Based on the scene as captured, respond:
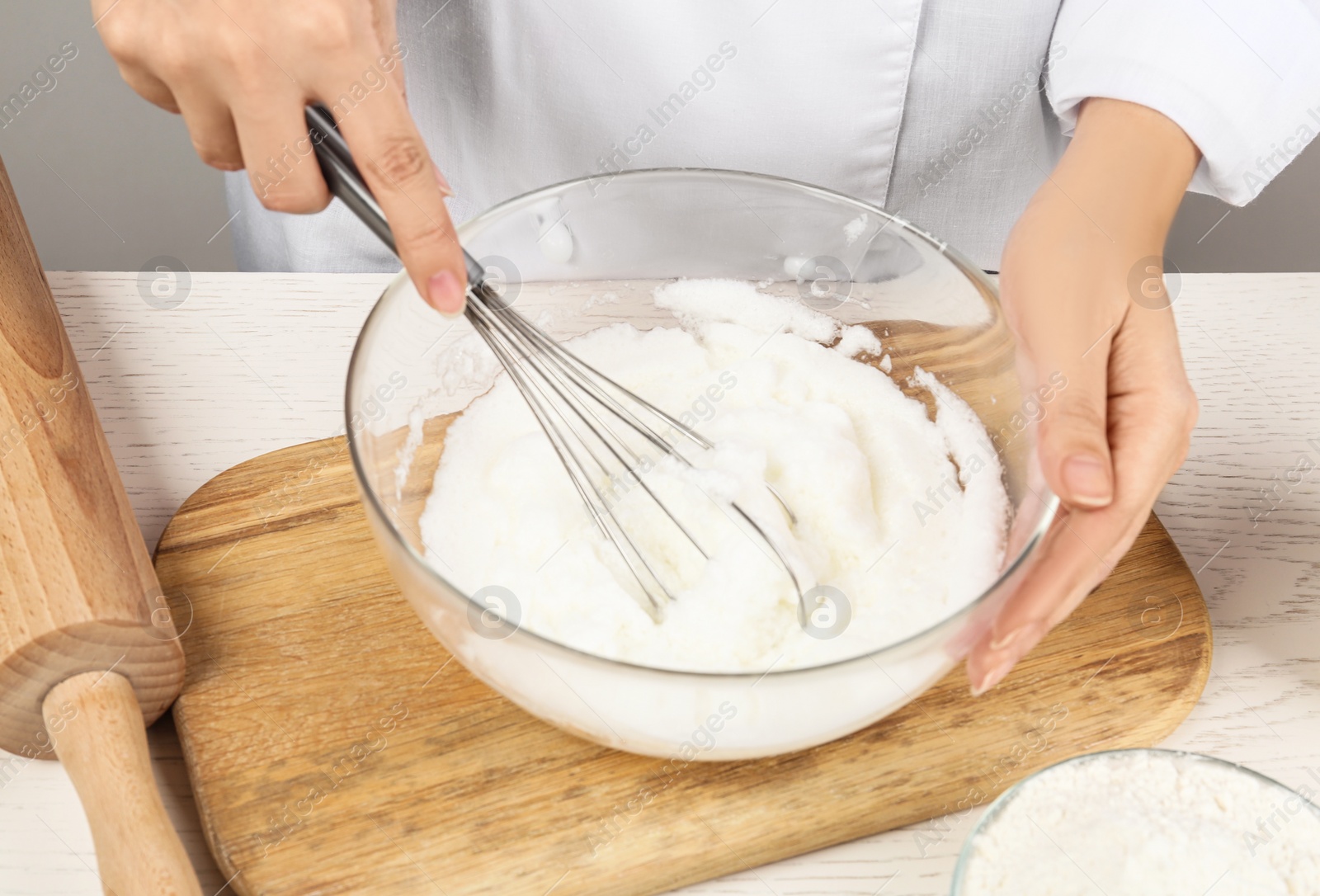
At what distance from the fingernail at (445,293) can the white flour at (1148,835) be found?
0.37m

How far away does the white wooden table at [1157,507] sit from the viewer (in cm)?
56

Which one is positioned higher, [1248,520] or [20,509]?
[20,509]

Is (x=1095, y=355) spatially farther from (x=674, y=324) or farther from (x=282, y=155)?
(x=282, y=155)

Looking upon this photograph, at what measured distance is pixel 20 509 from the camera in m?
0.58

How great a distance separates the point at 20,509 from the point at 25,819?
6.8 inches

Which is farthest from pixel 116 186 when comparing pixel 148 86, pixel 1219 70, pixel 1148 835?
pixel 1148 835

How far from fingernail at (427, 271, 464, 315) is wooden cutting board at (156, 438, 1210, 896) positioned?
22 cm

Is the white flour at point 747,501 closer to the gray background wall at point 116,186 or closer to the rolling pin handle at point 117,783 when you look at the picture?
the rolling pin handle at point 117,783

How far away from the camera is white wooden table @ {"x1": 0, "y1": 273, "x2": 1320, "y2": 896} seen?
56cm

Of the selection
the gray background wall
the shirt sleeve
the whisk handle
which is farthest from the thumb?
the gray background wall

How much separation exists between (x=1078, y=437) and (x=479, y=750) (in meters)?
0.37

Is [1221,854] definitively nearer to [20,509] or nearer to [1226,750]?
[1226,750]

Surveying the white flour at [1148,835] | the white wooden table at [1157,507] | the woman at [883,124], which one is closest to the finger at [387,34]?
the woman at [883,124]

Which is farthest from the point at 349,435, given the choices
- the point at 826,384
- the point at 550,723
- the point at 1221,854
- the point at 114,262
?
the point at 114,262
